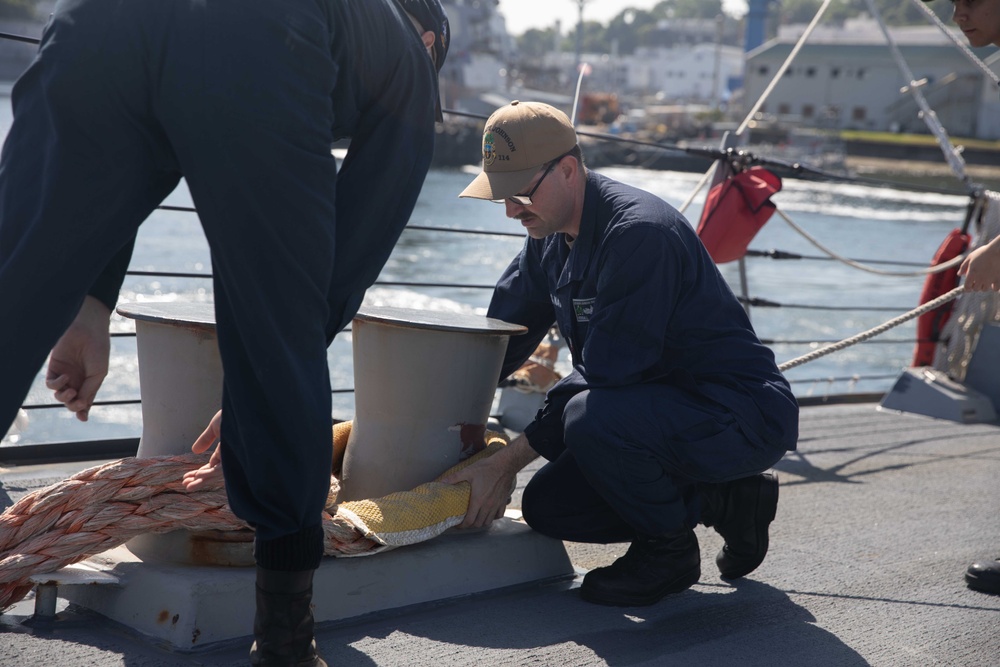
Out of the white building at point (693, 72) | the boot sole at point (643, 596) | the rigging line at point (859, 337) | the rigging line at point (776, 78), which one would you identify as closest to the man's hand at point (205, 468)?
the boot sole at point (643, 596)

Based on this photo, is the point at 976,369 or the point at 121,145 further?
the point at 976,369

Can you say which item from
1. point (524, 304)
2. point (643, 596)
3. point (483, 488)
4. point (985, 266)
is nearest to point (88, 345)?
point (483, 488)

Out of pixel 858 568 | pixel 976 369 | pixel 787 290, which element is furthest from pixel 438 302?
pixel 858 568

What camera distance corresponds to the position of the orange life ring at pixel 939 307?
464 cm

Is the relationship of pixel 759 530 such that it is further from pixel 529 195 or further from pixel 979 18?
pixel 979 18

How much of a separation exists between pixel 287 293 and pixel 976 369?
3962 mm

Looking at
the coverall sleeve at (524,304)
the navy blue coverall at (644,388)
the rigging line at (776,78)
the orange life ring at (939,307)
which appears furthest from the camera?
the orange life ring at (939,307)

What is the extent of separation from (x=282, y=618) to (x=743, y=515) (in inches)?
40.7

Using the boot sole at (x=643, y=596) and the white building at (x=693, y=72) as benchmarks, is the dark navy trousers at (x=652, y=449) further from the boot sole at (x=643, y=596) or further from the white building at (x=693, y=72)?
the white building at (x=693, y=72)

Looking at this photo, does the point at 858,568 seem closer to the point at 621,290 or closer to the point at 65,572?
the point at 621,290

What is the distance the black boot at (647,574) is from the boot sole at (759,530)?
143mm

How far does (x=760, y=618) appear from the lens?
1972 millimetres

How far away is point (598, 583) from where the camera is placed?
1985mm

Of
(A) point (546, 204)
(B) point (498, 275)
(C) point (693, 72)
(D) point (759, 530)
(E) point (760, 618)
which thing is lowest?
(B) point (498, 275)
